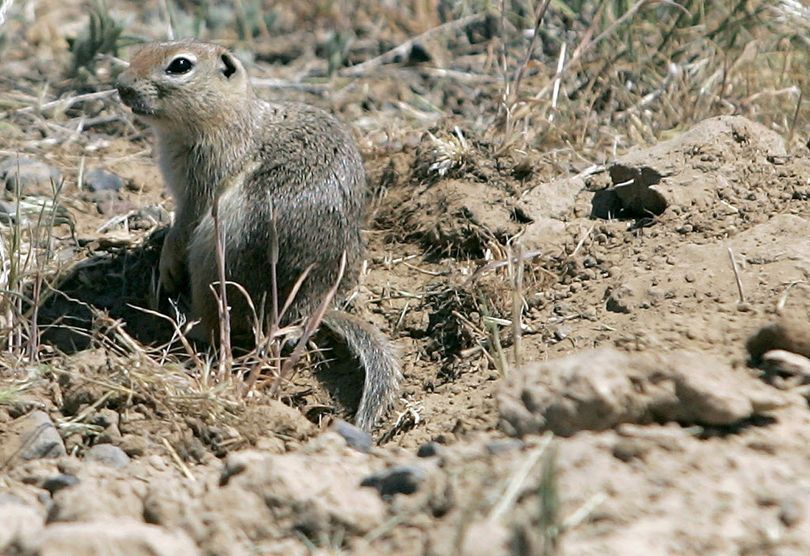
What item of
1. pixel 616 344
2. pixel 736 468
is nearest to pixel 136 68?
pixel 616 344

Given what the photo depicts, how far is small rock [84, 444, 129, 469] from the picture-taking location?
373cm

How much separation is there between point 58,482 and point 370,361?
1.48 meters

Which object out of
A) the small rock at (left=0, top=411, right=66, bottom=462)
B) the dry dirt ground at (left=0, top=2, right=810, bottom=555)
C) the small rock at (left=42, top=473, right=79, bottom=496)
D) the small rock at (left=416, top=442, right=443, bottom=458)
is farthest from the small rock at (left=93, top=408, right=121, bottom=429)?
the small rock at (left=416, top=442, right=443, bottom=458)

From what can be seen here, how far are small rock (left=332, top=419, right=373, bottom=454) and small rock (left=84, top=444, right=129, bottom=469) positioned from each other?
0.64 metres

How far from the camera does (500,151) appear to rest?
5504 millimetres

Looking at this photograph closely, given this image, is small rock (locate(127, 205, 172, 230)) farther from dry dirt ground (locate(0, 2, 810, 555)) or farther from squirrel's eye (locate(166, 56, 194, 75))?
squirrel's eye (locate(166, 56, 194, 75))

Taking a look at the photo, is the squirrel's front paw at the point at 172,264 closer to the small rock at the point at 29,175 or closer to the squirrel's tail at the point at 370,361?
the squirrel's tail at the point at 370,361

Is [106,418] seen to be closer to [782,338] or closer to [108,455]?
[108,455]

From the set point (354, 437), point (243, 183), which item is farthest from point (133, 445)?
point (243, 183)

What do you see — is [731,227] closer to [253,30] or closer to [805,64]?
[805,64]

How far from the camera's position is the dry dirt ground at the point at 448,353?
2.68 meters

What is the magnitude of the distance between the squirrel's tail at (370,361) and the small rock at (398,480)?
1.42 m

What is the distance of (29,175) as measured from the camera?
19.0 feet

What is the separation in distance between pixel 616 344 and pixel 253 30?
4514mm
